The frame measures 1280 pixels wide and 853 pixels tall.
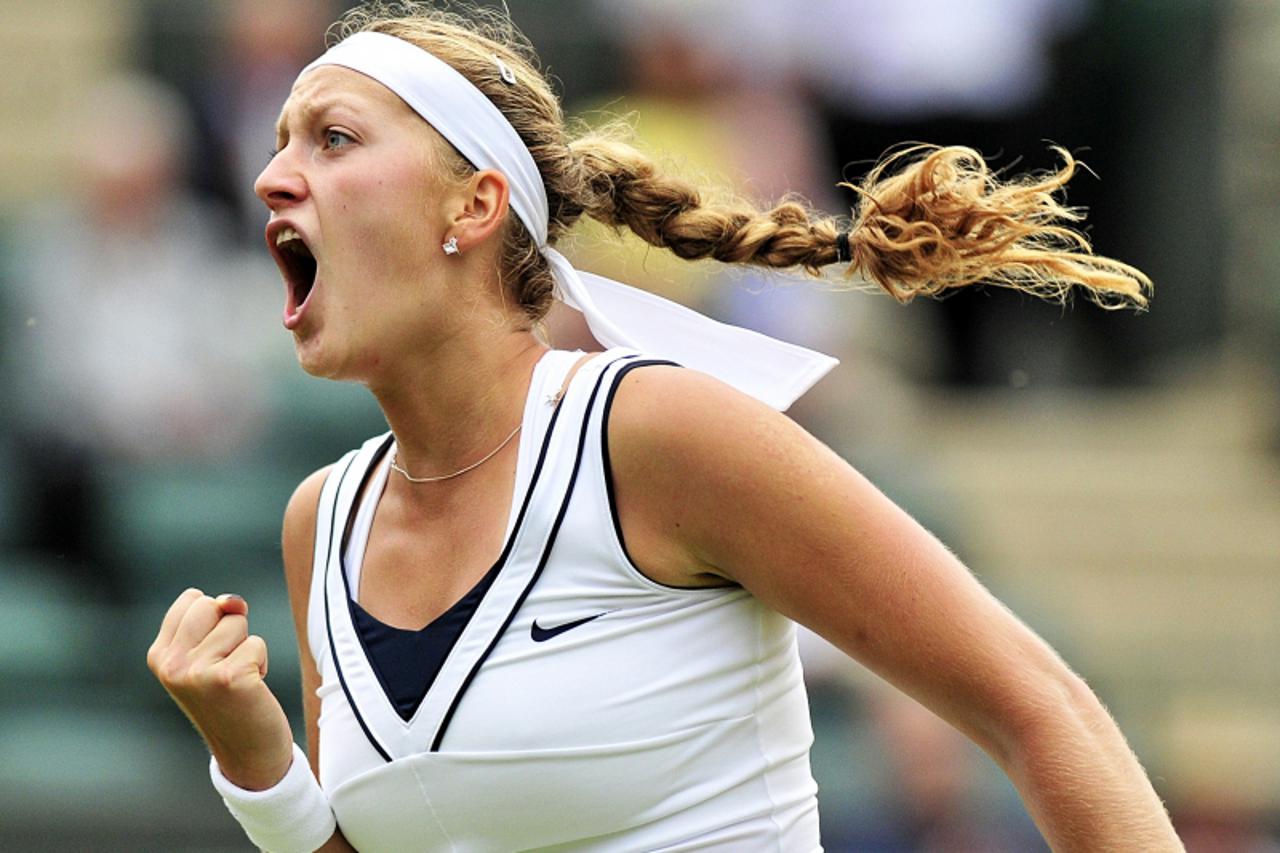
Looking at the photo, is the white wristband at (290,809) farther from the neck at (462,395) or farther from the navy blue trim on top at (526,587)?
the neck at (462,395)

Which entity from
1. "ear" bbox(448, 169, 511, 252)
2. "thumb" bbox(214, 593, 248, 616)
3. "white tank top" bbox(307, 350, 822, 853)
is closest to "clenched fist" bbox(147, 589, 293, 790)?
"thumb" bbox(214, 593, 248, 616)

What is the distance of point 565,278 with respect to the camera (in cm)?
276

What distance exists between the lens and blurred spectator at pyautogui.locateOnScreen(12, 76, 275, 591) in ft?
19.6

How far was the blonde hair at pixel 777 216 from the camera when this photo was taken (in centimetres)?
266

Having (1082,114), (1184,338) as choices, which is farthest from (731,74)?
(1184,338)

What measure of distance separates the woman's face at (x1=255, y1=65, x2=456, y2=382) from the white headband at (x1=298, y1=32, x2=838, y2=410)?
1.4 inches

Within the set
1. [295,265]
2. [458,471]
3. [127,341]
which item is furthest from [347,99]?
[127,341]

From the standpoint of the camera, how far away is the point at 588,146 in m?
2.86

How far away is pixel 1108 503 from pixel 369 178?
5.05 meters

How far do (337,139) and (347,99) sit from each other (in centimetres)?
6

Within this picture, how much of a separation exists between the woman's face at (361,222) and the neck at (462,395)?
0.04 metres

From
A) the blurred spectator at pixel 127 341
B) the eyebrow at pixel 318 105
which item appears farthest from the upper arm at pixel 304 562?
the blurred spectator at pixel 127 341

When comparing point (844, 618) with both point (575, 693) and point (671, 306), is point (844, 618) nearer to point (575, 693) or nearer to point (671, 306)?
point (575, 693)

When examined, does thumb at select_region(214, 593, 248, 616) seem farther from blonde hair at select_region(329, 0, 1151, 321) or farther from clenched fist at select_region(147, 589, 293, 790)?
blonde hair at select_region(329, 0, 1151, 321)
